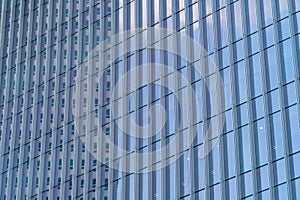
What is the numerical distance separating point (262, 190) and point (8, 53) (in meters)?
42.2

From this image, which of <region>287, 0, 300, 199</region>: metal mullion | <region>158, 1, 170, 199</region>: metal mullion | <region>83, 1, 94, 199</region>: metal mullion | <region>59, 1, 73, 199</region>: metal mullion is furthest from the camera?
<region>59, 1, 73, 199</region>: metal mullion

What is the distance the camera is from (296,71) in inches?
2416

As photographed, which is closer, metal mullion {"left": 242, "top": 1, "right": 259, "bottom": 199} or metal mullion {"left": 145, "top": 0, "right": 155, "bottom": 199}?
metal mullion {"left": 242, "top": 1, "right": 259, "bottom": 199}

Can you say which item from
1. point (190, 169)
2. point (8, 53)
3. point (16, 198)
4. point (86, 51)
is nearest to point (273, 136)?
point (190, 169)

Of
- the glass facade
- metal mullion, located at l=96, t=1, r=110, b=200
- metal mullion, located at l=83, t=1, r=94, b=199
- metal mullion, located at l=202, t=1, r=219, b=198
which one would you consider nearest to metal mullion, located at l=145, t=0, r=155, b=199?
the glass facade

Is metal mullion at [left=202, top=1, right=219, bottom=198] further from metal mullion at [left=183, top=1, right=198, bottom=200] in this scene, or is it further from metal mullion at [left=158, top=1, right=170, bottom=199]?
metal mullion at [left=158, top=1, right=170, bottom=199]

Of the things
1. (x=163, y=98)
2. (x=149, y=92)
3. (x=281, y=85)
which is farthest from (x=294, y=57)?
(x=149, y=92)

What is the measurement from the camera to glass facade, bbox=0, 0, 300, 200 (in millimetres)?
61750

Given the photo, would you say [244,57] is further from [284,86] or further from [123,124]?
[123,124]

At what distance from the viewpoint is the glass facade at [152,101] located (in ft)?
203

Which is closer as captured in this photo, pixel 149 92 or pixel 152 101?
pixel 152 101

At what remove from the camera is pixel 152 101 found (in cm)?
7200

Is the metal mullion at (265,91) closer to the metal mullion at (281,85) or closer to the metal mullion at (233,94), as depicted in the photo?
the metal mullion at (281,85)

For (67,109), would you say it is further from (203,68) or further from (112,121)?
(203,68)
